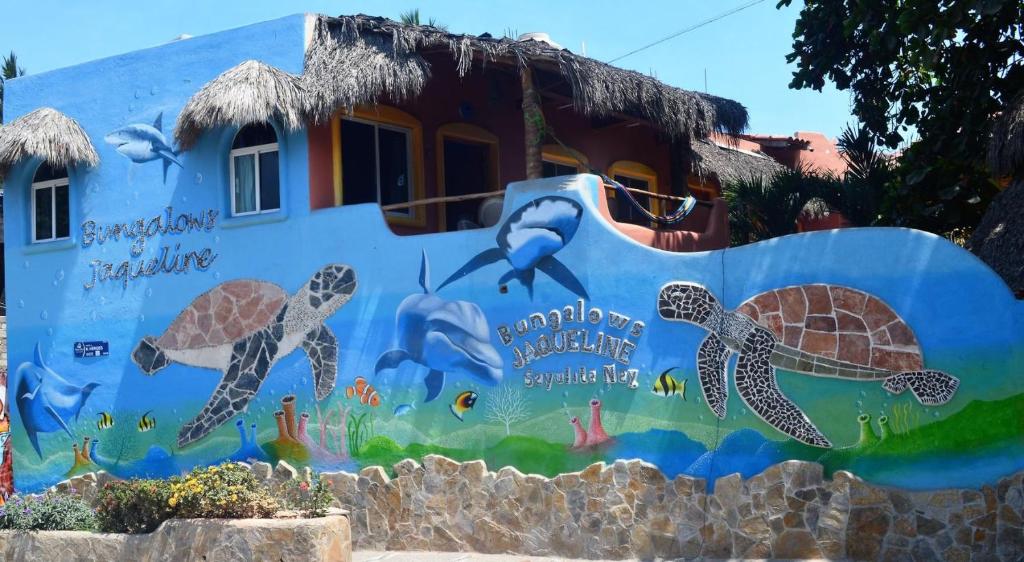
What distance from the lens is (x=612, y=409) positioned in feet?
38.6

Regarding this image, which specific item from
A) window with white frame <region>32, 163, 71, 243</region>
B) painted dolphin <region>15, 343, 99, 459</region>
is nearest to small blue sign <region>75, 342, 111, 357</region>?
painted dolphin <region>15, 343, 99, 459</region>

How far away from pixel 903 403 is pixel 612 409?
281 cm

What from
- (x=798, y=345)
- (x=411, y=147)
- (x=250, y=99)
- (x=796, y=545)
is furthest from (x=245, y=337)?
(x=796, y=545)

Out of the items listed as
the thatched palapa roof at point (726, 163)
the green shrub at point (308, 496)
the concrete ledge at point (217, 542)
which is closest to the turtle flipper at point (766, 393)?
the concrete ledge at point (217, 542)

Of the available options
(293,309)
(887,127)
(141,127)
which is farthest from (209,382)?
(887,127)

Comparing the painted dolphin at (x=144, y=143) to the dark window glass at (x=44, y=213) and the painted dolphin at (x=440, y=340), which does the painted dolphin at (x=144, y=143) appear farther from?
the painted dolphin at (x=440, y=340)

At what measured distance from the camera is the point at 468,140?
1627cm

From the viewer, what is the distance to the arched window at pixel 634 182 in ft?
57.0

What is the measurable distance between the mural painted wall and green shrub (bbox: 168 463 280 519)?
155 centimetres

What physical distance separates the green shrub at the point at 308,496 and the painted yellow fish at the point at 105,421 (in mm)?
3012

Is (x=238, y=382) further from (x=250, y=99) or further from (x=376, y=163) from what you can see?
(x=250, y=99)

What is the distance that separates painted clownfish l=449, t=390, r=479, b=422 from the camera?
12641 mm

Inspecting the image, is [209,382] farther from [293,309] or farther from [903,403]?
[903,403]

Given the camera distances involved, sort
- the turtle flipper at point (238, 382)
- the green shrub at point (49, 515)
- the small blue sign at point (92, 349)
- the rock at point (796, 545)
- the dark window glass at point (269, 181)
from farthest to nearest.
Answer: the small blue sign at point (92, 349)
the dark window glass at point (269, 181)
the turtle flipper at point (238, 382)
the green shrub at point (49, 515)
the rock at point (796, 545)
